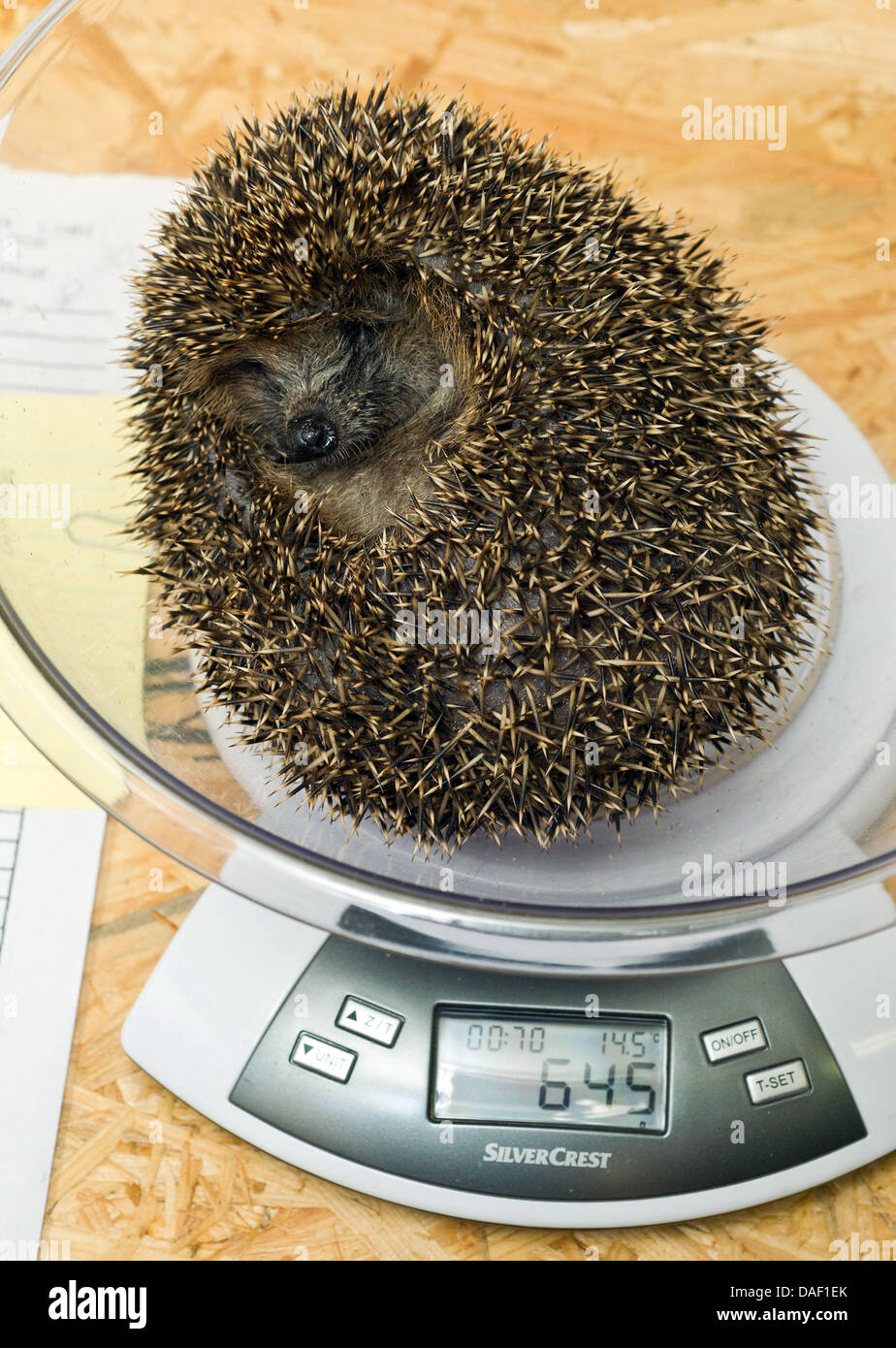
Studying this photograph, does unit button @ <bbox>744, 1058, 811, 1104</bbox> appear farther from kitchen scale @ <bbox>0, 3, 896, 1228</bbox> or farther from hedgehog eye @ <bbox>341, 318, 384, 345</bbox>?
hedgehog eye @ <bbox>341, 318, 384, 345</bbox>

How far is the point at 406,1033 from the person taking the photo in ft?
3.26

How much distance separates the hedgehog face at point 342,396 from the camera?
98 cm

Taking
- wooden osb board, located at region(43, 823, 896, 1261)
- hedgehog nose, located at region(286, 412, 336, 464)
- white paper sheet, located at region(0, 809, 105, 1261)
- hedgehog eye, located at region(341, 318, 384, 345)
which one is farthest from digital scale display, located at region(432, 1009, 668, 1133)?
hedgehog eye, located at region(341, 318, 384, 345)

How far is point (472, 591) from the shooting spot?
0.83 m

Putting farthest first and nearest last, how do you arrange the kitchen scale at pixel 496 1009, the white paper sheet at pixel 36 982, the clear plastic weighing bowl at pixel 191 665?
the white paper sheet at pixel 36 982, the kitchen scale at pixel 496 1009, the clear plastic weighing bowl at pixel 191 665

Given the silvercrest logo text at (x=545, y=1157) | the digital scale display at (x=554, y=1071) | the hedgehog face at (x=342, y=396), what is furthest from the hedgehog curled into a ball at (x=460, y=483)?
the silvercrest logo text at (x=545, y=1157)

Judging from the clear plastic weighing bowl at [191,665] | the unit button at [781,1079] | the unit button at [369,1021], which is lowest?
the unit button at [781,1079]

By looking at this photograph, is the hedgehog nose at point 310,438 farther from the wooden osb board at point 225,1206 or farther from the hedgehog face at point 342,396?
the wooden osb board at point 225,1206

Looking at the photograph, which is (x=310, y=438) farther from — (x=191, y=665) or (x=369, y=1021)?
(x=369, y=1021)

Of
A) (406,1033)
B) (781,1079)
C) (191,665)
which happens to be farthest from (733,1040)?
(191,665)

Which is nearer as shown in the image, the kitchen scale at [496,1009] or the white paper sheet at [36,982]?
the kitchen scale at [496,1009]

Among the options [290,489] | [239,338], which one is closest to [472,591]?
[290,489]

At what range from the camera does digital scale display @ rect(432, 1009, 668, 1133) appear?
976mm
